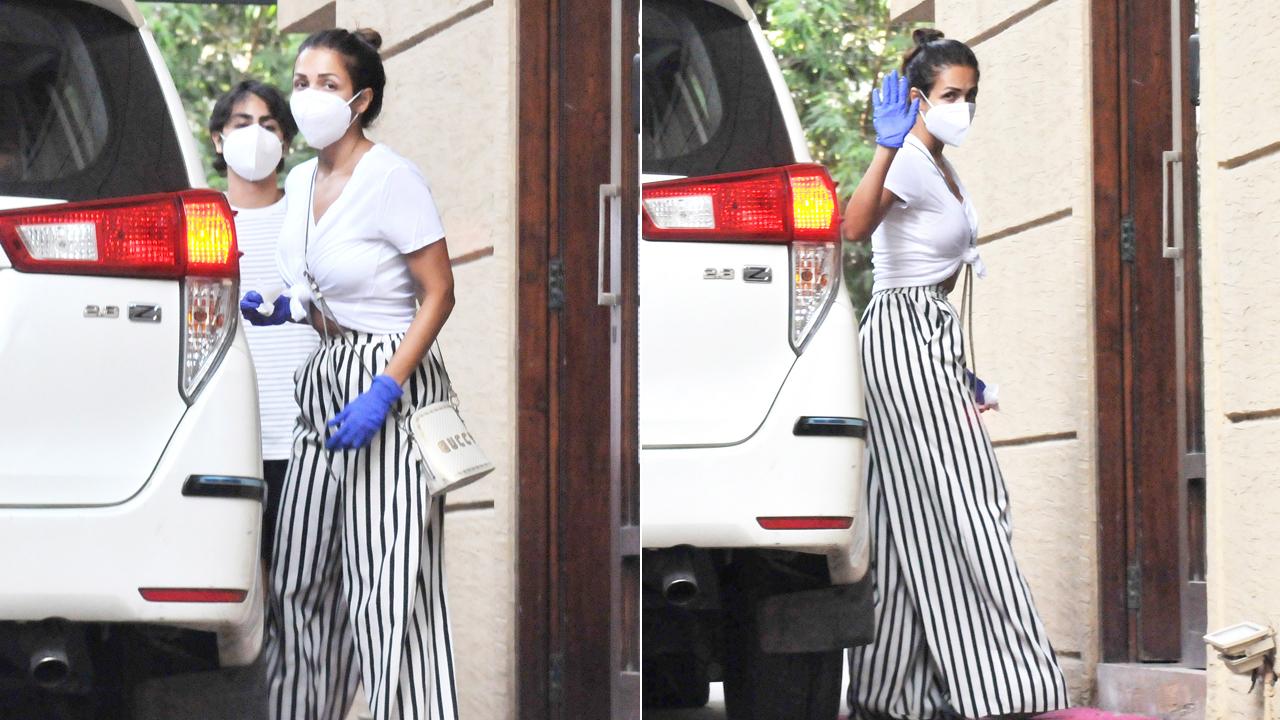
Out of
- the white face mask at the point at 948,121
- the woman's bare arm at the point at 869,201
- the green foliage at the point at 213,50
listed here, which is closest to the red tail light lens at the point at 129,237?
the woman's bare arm at the point at 869,201

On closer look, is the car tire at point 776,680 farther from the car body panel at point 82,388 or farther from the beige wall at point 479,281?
the car body panel at point 82,388

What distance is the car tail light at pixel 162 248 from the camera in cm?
332

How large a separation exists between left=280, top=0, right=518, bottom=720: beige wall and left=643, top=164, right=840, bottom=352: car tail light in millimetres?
1092

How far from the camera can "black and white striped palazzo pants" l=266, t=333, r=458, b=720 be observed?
4090 millimetres

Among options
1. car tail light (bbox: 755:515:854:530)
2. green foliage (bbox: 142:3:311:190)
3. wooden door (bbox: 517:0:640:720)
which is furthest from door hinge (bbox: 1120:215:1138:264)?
green foliage (bbox: 142:3:311:190)

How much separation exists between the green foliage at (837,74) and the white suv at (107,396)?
5.59 feet

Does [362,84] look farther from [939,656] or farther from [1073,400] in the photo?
[1073,400]

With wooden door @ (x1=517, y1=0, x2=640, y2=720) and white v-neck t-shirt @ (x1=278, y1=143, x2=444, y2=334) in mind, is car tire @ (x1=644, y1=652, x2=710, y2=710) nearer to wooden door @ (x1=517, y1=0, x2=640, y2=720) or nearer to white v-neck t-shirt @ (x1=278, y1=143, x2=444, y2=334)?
wooden door @ (x1=517, y1=0, x2=640, y2=720)

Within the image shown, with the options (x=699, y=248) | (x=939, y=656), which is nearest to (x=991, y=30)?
(x=939, y=656)

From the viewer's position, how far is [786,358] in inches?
165

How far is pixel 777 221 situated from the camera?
13.9 feet

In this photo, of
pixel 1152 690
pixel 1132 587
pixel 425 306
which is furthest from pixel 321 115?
pixel 1132 587

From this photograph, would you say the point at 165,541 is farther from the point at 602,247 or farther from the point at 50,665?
the point at 602,247

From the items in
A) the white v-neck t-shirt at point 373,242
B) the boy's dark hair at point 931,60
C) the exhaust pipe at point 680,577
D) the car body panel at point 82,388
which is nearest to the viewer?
the car body panel at point 82,388
